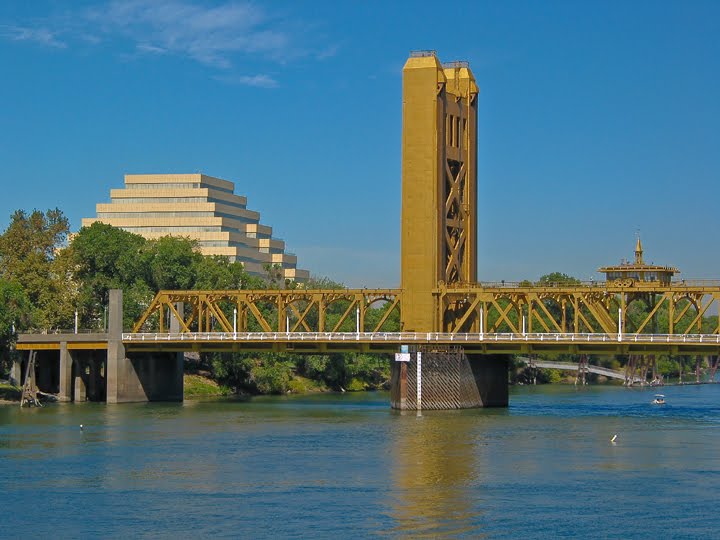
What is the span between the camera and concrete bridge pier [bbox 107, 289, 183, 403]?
131 metres

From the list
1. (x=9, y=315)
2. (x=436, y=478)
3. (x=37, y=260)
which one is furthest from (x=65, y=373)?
(x=436, y=478)

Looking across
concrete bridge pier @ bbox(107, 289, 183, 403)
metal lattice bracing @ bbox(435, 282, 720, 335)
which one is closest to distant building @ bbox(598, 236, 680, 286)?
metal lattice bracing @ bbox(435, 282, 720, 335)

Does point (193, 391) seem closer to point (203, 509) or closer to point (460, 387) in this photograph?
point (460, 387)

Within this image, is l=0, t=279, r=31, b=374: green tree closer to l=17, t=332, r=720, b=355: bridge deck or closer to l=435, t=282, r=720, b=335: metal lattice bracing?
l=17, t=332, r=720, b=355: bridge deck

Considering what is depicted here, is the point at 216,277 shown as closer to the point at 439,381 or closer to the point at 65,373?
the point at 65,373

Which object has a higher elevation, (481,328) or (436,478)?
(481,328)

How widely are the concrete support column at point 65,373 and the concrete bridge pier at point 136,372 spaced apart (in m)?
4.51

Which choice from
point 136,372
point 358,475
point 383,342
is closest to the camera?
point 358,475

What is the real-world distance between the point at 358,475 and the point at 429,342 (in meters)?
47.9

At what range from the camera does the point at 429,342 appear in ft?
391

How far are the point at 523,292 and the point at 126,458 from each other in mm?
51423

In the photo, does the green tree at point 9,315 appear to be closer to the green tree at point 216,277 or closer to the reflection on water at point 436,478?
the green tree at point 216,277

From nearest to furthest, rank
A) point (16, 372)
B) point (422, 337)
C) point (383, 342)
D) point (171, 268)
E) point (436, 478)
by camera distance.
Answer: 1. point (436, 478)
2. point (383, 342)
3. point (422, 337)
4. point (16, 372)
5. point (171, 268)

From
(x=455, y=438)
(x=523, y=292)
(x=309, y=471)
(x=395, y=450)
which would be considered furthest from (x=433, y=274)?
(x=309, y=471)
